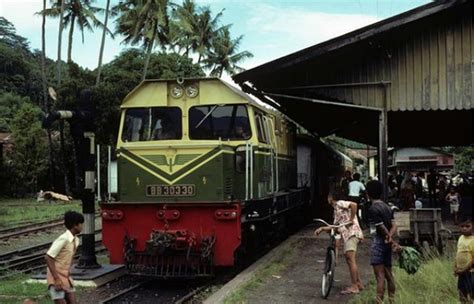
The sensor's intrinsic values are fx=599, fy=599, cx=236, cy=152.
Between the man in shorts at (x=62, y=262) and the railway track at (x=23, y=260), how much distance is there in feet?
16.8

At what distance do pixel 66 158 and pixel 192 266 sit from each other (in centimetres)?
3134

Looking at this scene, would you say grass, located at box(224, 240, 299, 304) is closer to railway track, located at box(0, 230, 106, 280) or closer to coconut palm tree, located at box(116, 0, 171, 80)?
railway track, located at box(0, 230, 106, 280)

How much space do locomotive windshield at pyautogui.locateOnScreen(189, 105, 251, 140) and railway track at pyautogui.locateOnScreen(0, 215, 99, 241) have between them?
939 centimetres

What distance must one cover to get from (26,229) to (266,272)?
40.7ft

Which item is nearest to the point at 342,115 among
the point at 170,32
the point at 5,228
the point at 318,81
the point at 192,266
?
the point at 318,81

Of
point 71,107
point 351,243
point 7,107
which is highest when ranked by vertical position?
point 7,107

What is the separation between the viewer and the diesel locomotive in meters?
10.0

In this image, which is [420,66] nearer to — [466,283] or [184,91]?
[184,91]

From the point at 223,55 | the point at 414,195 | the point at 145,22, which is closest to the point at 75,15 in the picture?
the point at 145,22

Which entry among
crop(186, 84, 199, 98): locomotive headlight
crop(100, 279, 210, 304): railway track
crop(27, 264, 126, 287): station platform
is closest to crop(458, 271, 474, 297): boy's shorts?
crop(100, 279, 210, 304): railway track

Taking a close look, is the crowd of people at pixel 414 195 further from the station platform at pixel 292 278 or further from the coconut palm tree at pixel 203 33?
the coconut palm tree at pixel 203 33

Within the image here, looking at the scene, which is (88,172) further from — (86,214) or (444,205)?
(444,205)

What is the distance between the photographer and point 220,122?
36.4 feet

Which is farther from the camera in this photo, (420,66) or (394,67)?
(394,67)
